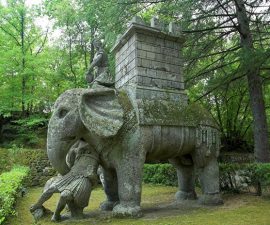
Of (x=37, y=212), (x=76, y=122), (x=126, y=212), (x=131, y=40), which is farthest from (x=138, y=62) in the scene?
(x=37, y=212)

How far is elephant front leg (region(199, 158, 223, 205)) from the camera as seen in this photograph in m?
7.10

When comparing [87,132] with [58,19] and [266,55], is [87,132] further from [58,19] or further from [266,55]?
[58,19]

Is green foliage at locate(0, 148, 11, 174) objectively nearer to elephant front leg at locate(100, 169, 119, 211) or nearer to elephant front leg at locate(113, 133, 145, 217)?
elephant front leg at locate(100, 169, 119, 211)

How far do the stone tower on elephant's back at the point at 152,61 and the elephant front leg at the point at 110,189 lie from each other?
176 cm

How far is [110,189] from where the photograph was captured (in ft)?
23.1

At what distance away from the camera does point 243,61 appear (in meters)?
9.45

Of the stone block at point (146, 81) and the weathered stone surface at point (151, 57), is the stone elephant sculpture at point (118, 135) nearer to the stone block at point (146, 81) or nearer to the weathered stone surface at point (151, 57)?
the stone block at point (146, 81)

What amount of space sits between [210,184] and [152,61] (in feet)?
9.65

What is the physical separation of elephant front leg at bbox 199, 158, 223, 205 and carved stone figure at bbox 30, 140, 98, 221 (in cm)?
253

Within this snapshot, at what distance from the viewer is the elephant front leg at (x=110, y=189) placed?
22.6 ft

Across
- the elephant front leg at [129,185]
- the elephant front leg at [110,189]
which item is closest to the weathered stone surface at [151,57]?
the elephant front leg at [129,185]

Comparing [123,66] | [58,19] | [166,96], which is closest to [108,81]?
[123,66]

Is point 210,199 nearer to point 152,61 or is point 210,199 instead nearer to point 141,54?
point 152,61

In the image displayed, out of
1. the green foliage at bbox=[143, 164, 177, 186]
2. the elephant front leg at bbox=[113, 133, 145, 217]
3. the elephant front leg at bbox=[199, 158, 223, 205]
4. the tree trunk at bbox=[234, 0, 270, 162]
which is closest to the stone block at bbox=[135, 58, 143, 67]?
the elephant front leg at bbox=[113, 133, 145, 217]
